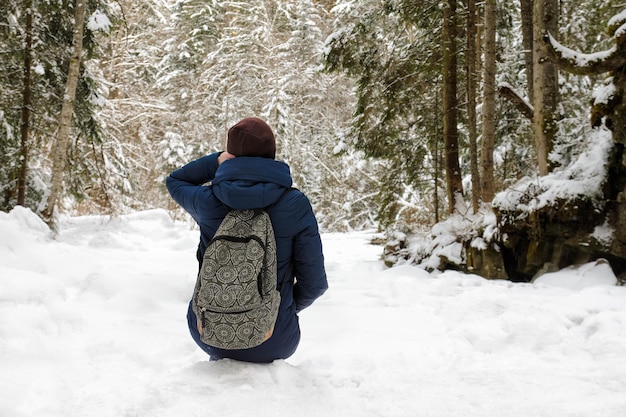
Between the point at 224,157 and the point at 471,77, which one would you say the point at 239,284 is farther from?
the point at 471,77

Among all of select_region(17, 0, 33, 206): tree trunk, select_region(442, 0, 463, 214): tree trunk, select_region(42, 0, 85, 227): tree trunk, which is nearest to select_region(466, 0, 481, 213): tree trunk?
select_region(442, 0, 463, 214): tree trunk

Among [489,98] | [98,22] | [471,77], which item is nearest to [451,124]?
[471,77]

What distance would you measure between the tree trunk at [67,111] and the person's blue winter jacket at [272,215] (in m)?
6.40

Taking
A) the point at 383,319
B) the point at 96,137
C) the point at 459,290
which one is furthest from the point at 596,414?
the point at 96,137

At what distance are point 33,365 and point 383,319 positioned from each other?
10.1 feet

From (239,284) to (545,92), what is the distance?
240 inches

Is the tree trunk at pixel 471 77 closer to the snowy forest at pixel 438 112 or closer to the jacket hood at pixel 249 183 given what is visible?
the snowy forest at pixel 438 112

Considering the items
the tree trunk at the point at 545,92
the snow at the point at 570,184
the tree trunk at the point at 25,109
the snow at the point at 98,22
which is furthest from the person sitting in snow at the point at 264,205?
the snow at the point at 98,22

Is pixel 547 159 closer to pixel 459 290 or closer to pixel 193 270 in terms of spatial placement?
pixel 459 290

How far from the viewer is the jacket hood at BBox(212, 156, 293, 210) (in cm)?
234

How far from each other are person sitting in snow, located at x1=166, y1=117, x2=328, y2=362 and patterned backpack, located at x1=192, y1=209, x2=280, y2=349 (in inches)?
3.9

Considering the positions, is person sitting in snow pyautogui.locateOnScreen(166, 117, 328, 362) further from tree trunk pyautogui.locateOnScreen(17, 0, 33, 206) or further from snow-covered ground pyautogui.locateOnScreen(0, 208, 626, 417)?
tree trunk pyautogui.locateOnScreen(17, 0, 33, 206)

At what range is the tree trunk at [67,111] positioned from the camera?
7.86 metres

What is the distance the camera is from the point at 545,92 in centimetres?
657
